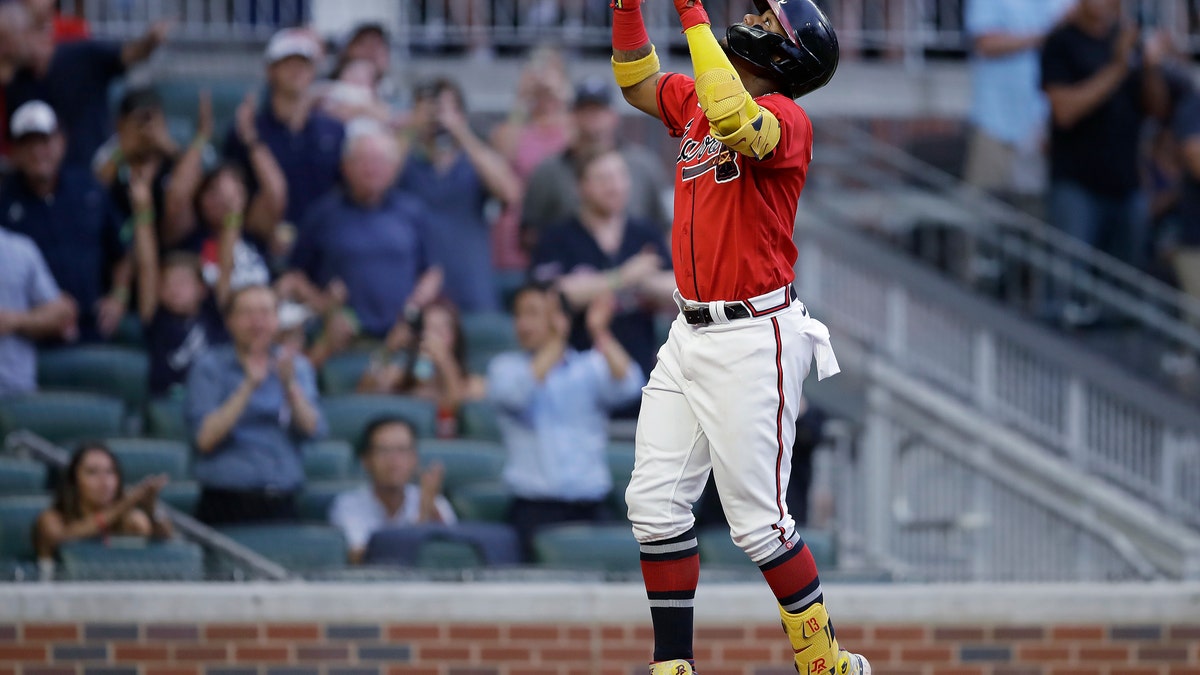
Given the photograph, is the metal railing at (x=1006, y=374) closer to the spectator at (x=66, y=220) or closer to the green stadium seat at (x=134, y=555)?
the spectator at (x=66, y=220)

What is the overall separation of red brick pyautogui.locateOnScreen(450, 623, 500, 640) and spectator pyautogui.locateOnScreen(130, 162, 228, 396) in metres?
2.34

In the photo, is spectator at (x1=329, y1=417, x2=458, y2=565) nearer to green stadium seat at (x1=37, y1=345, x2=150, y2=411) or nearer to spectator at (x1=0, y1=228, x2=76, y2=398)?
green stadium seat at (x1=37, y1=345, x2=150, y2=411)

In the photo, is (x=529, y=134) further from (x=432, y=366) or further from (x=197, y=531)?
(x=197, y=531)

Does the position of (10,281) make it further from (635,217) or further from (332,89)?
(635,217)

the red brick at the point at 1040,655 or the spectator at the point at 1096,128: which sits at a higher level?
the spectator at the point at 1096,128

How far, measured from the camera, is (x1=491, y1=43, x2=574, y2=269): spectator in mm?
8766

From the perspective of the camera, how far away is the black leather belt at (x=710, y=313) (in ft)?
14.2

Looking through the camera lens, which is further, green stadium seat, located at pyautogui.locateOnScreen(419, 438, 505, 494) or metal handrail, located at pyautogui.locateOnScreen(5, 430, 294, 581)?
green stadium seat, located at pyautogui.locateOnScreen(419, 438, 505, 494)

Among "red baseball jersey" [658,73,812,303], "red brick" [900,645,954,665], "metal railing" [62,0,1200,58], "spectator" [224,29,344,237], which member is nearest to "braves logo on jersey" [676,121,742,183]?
"red baseball jersey" [658,73,812,303]

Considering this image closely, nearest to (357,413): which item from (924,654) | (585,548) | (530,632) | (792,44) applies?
(585,548)

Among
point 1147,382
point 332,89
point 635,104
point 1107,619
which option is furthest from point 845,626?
point 332,89

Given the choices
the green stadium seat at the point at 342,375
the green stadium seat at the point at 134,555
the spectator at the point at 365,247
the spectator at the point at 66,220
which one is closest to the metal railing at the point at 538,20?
the spectator at the point at 365,247

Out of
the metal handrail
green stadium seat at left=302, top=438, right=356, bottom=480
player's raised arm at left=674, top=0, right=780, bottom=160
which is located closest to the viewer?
player's raised arm at left=674, top=0, right=780, bottom=160

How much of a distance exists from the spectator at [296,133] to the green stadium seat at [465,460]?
1.74 meters
